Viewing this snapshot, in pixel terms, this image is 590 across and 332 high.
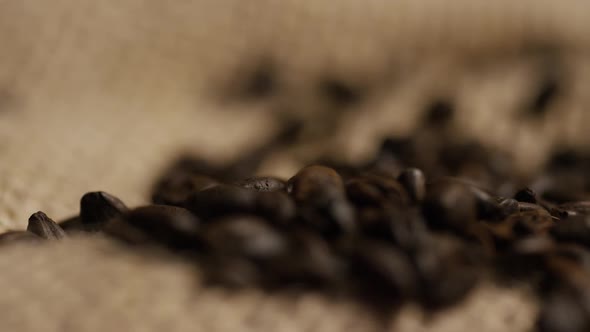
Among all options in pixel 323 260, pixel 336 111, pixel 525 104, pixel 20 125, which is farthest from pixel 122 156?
pixel 525 104

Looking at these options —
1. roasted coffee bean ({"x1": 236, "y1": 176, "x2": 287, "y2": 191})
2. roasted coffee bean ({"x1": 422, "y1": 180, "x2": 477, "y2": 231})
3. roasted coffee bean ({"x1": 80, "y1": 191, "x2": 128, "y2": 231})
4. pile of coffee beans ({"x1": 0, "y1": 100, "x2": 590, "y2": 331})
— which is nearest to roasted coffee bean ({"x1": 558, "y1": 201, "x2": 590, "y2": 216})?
pile of coffee beans ({"x1": 0, "y1": 100, "x2": 590, "y2": 331})

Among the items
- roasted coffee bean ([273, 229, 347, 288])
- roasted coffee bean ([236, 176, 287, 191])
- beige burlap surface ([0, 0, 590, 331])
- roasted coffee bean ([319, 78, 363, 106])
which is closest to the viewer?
roasted coffee bean ([273, 229, 347, 288])

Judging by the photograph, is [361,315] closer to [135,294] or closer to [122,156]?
[135,294]

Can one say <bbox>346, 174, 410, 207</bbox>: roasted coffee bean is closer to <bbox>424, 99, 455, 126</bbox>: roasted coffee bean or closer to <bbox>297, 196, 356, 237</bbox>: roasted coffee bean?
<bbox>297, 196, 356, 237</bbox>: roasted coffee bean

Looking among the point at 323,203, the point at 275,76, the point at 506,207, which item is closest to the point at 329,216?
the point at 323,203

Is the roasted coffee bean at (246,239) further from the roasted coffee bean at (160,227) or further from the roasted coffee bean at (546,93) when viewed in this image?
the roasted coffee bean at (546,93)
